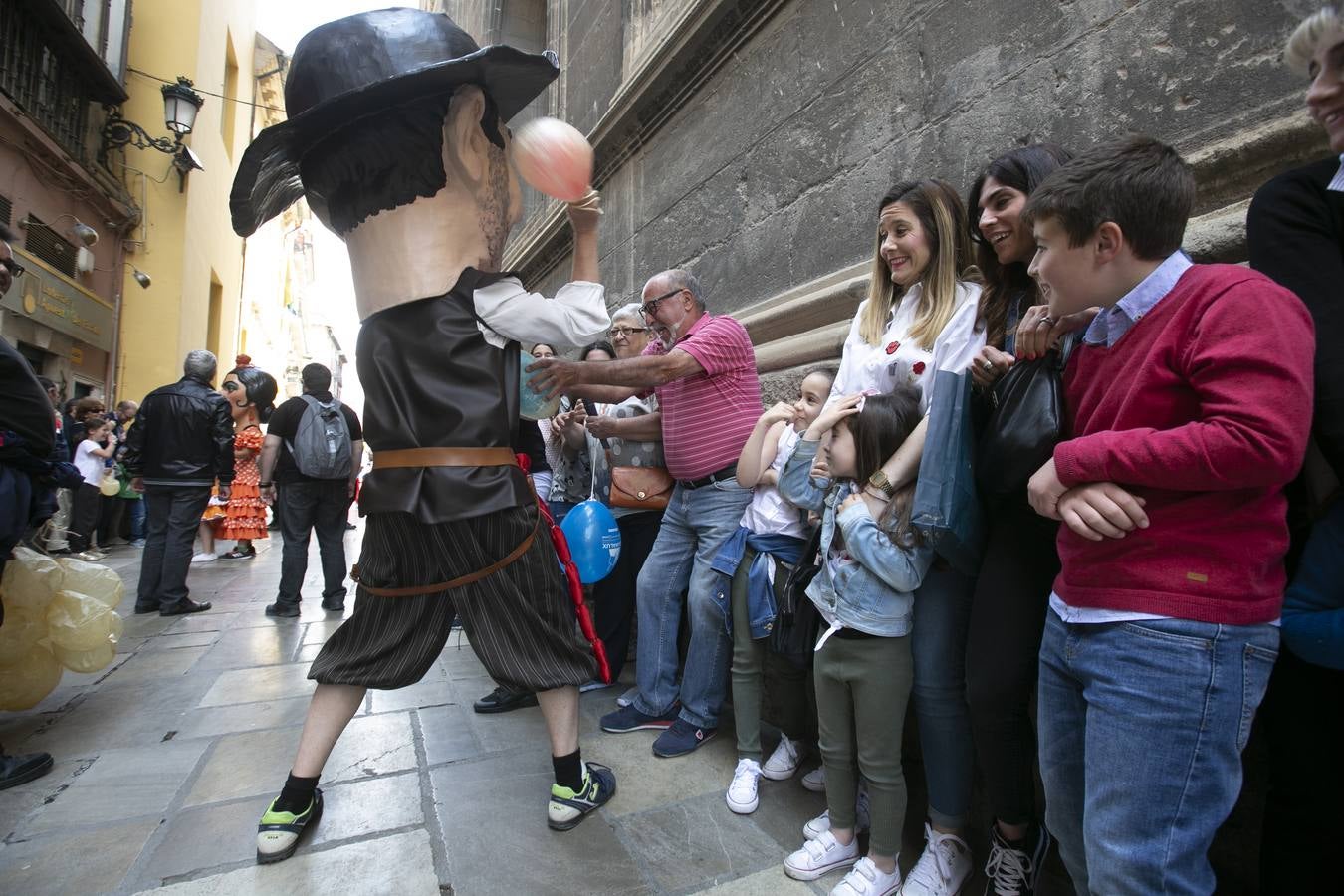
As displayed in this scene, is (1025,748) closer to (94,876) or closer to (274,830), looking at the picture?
(274,830)

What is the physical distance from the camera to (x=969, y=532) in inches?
64.8

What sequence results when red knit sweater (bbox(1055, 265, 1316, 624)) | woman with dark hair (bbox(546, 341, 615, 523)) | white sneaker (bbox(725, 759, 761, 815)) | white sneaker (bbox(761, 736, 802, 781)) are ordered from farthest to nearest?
woman with dark hair (bbox(546, 341, 615, 523)) < white sneaker (bbox(761, 736, 802, 781)) < white sneaker (bbox(725, 759, 761, 815)) < red knit sweater (bbox(1055, 265, 1316, 624))

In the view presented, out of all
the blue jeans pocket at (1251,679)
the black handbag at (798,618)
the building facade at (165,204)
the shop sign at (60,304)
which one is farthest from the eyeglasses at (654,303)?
the building facade at (165,204)

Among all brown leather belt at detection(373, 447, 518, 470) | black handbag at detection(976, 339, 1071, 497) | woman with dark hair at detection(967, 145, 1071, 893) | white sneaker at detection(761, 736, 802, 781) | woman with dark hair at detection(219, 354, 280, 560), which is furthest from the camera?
woman with dark hair at detection(219, 354, 280, 560)

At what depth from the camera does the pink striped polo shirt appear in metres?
2.75

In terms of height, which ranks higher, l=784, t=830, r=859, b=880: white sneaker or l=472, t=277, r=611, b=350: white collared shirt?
l=472, t=277, r=611, b=350: white collared shirt

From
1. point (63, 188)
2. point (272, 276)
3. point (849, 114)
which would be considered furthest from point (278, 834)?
point (272, 276)

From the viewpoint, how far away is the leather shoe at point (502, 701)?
10.1 feet

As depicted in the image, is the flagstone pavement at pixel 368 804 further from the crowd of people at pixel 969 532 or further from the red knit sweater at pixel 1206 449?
the red knit sweater at pixel 1206 449

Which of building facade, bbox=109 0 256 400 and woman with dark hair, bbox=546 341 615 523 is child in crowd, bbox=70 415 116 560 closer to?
building facade, bbox=109 0 256 400

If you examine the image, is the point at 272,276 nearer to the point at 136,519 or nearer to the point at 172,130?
the point at 172,130

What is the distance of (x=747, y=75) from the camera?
416 cm

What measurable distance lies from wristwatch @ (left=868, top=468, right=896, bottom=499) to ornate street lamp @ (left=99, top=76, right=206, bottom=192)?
12.6 metres

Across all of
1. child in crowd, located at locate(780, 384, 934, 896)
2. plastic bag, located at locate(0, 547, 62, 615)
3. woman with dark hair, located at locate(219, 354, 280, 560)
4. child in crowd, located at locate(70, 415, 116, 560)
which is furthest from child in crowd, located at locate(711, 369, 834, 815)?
child in crowd, located at locate(70, 415, 116, 560)
